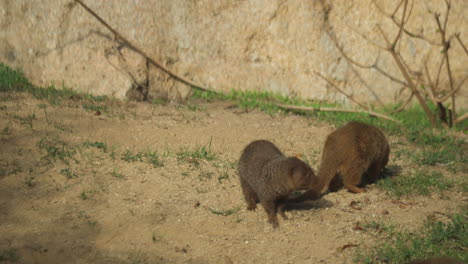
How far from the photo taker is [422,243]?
3859 mm

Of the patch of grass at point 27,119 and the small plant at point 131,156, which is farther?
the patch of grass at point 27,119

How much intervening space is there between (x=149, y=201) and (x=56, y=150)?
1207mm

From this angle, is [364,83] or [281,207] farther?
[364,83]

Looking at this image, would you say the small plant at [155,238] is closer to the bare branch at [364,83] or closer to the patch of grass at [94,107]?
the patch of grass at [94,107]

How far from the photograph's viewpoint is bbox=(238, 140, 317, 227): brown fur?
4.00 meters

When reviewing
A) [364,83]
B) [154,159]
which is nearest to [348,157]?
[154,159]

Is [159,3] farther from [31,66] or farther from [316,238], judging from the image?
[316,238]

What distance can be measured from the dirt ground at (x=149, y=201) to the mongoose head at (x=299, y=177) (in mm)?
400

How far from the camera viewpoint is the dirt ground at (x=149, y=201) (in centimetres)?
375

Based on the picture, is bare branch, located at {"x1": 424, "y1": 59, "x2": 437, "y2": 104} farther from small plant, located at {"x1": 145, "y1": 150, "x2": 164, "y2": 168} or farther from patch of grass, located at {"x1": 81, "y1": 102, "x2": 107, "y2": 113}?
patch of grass, located at {"x1": 81, "y1": 102, "x2": 107, "y2": 113}

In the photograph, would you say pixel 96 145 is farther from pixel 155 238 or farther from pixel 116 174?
pixel 155 238

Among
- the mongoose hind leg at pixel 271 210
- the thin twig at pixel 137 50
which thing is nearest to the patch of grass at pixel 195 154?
the mongoose hind leg at pixel 271 210

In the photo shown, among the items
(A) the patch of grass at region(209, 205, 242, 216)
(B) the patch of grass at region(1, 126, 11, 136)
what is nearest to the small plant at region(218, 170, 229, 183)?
(A) the patch of grass at region(209, 205, 242, 216)

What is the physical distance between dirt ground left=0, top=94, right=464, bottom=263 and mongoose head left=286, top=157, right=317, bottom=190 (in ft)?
1.31
